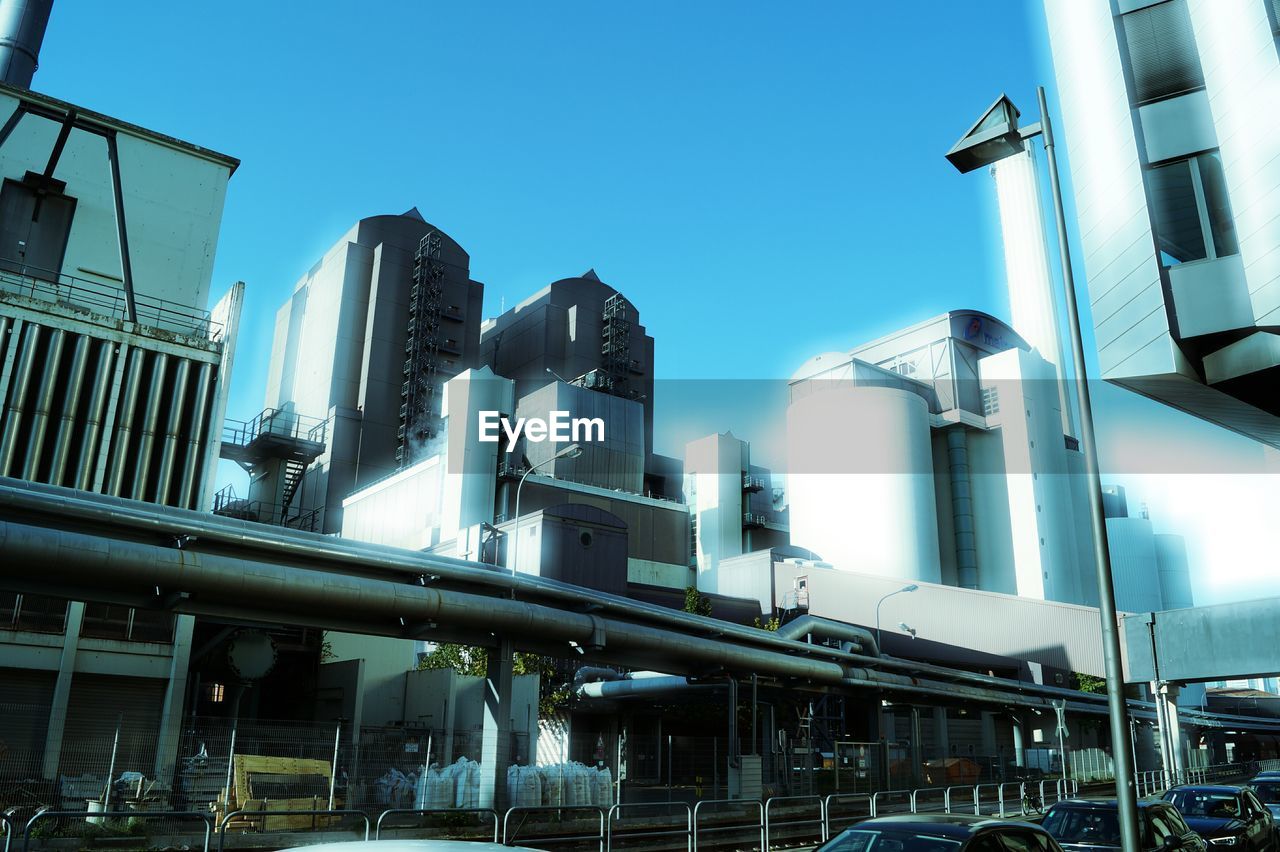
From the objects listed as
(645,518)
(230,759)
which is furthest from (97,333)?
(645,518)

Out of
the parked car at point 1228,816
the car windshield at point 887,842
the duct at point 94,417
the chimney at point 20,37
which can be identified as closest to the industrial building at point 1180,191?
the parked car at point 1228,816

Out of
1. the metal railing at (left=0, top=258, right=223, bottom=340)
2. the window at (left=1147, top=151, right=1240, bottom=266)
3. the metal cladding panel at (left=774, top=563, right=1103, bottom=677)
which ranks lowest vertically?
the metal cladding panel at (left=774, top=563, right=1103, bottom=677)

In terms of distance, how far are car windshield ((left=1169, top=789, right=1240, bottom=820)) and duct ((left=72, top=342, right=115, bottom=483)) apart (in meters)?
32.0

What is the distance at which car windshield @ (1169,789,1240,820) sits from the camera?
673 inches

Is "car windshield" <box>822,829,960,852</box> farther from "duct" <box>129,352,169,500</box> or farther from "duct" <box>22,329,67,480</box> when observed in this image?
"duct" <box>22,329,67,480</box>

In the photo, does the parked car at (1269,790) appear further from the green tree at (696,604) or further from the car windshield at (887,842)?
the green tree at (696,604)

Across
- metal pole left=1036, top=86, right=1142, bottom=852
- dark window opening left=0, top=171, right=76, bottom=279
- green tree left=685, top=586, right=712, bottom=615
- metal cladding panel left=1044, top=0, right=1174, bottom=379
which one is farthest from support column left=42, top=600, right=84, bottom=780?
green tree left=685, top=586, right=712, bottom=615

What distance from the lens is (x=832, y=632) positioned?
50375 millimetres

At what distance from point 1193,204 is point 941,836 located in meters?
19.4

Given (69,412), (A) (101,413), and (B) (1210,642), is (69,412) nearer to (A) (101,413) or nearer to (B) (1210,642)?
(A) (101,413)

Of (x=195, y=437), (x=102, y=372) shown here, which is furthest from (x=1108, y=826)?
(x=102, y=372)

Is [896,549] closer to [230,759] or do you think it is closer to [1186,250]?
[1186,250]

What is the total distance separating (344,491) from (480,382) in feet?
54.3

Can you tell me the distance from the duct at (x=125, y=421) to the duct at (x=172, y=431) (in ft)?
3.63
